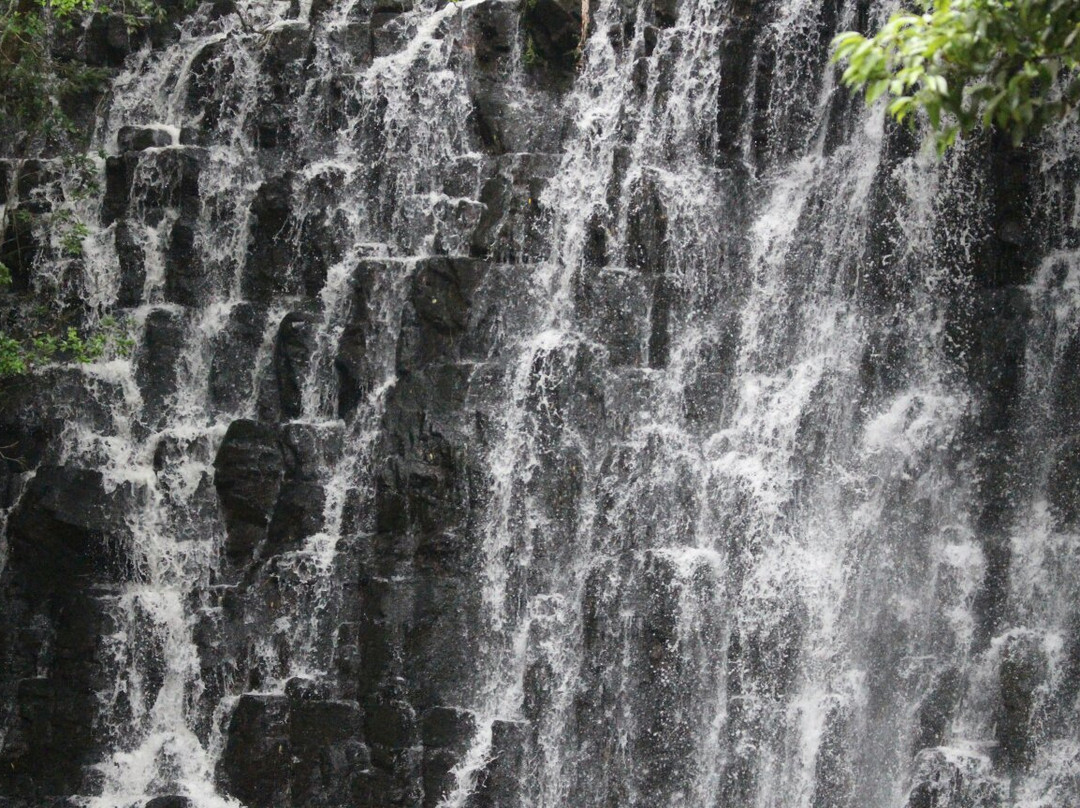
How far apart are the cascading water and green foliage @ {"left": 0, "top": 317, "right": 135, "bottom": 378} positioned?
13.4 inches

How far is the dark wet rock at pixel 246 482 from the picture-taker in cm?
1546

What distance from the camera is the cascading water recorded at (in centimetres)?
1391

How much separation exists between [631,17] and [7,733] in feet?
37.3

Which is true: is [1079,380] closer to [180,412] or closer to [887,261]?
[887,261]

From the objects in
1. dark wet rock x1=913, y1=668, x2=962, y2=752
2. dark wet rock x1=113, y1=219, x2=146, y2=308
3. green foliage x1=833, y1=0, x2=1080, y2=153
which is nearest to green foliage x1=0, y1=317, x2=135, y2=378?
dark wet rock x1=113, y1=219, x2=146, y2=308

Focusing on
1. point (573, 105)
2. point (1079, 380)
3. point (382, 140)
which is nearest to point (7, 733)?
point (382, 140)

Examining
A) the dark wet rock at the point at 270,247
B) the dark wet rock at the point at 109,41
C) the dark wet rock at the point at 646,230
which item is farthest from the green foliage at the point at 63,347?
the dark wet rock at the point at 646,230

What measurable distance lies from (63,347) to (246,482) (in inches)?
97.1

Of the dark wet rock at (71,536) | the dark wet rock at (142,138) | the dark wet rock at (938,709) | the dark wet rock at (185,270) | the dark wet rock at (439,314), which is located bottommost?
the dark wet rock at (938,709)

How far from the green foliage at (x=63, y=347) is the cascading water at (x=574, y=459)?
1.12 feet

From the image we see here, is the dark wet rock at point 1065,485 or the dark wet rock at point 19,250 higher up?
the dark wet rock at point 19,250

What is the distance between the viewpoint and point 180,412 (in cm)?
1644

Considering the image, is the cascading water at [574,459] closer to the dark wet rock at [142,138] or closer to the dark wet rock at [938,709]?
the dark wet rock at [938,709]

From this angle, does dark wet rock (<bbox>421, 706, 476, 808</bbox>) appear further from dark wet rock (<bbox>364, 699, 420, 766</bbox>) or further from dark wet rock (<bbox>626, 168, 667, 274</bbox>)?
dark wet rock (<bbox>626, 168, 667, 274</bbox>)
